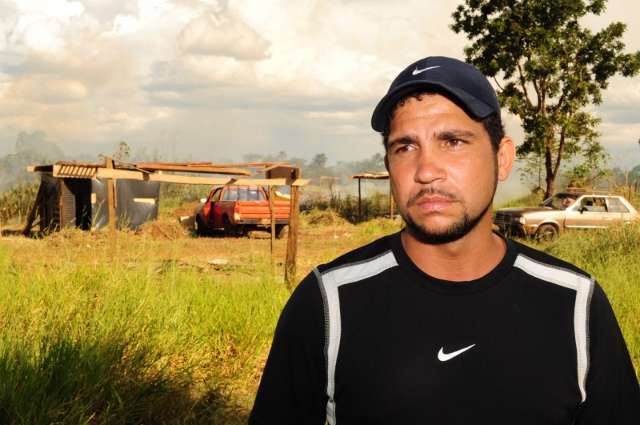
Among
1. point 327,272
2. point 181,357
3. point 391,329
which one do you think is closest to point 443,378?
point 391,329

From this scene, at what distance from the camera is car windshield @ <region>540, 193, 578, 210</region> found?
18.7 m

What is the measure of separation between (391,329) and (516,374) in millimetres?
348

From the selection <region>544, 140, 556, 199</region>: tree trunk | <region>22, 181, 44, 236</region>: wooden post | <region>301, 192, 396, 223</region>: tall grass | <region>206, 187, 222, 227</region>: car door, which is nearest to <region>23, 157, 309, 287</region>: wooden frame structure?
<region>22, 181, 44, 236</region>: wooden post

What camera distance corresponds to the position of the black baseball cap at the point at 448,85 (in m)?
1.88

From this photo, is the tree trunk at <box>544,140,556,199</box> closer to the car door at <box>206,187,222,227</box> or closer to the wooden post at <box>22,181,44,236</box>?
the car door at <box>206,187,222,227</box>

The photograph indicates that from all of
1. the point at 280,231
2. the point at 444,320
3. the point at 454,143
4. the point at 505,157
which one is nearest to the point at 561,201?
the point at 280,231

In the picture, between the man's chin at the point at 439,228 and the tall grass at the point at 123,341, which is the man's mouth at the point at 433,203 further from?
the tall grass at the point at 123,341

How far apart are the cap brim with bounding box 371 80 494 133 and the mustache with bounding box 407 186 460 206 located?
0.75ft

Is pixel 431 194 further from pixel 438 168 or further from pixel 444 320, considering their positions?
pixel 444 320

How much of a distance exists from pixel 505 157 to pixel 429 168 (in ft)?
1.16

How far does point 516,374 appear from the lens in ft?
5.94

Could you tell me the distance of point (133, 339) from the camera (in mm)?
5301

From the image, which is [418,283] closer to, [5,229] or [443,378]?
[443,378]

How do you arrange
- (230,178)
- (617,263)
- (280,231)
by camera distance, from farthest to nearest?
(280,231)
(230,178)
(617,263)
